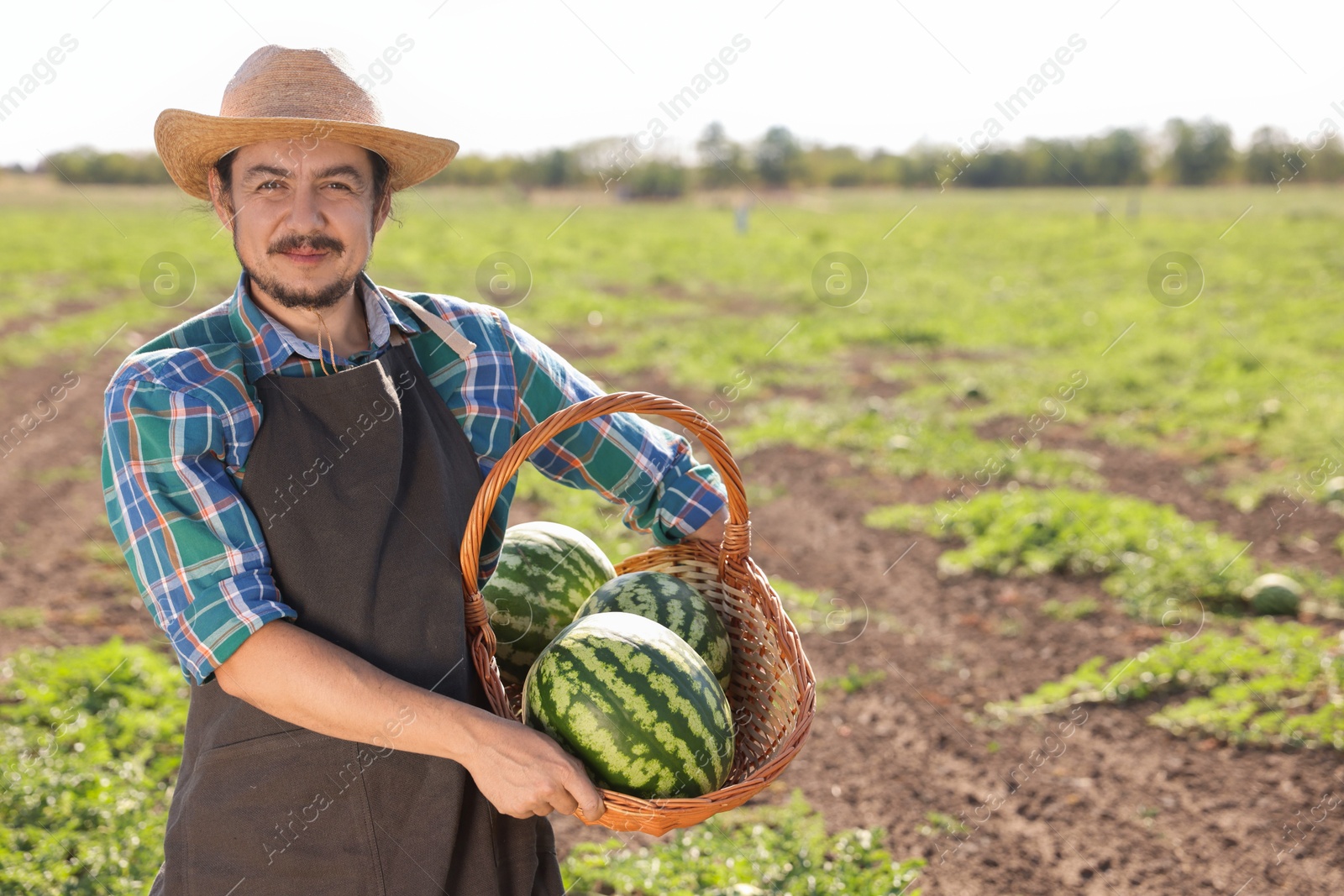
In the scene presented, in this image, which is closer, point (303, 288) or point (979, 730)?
point (303, 288)

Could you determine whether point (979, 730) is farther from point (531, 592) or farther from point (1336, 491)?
point (1336, 491)

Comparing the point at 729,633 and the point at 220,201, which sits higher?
the point at 220,201

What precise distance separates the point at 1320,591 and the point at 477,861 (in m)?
5.40

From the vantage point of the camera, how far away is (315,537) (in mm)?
1941

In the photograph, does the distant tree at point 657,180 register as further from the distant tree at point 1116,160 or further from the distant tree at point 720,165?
the distant tree at point 1116,160

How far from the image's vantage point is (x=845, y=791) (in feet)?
13.3

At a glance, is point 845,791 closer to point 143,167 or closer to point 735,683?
point 735,683

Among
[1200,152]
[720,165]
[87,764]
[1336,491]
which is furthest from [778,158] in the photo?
[87,764]

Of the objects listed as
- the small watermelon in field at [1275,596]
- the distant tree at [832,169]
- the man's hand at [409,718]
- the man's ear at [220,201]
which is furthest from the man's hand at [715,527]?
the distant tree at [832,169]

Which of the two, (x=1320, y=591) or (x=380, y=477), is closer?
(x=380, y=477)

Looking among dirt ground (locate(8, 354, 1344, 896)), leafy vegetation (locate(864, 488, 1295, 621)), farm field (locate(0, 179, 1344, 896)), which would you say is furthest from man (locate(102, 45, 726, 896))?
leafy vegetation (locate(864, 488, 1295, 621))

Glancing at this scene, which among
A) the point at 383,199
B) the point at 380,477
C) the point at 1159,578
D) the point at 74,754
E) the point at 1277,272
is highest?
the point at 1277,272

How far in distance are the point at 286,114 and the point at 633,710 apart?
1432mm

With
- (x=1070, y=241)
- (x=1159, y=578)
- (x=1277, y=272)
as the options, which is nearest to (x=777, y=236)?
(x=1070, y=241)
